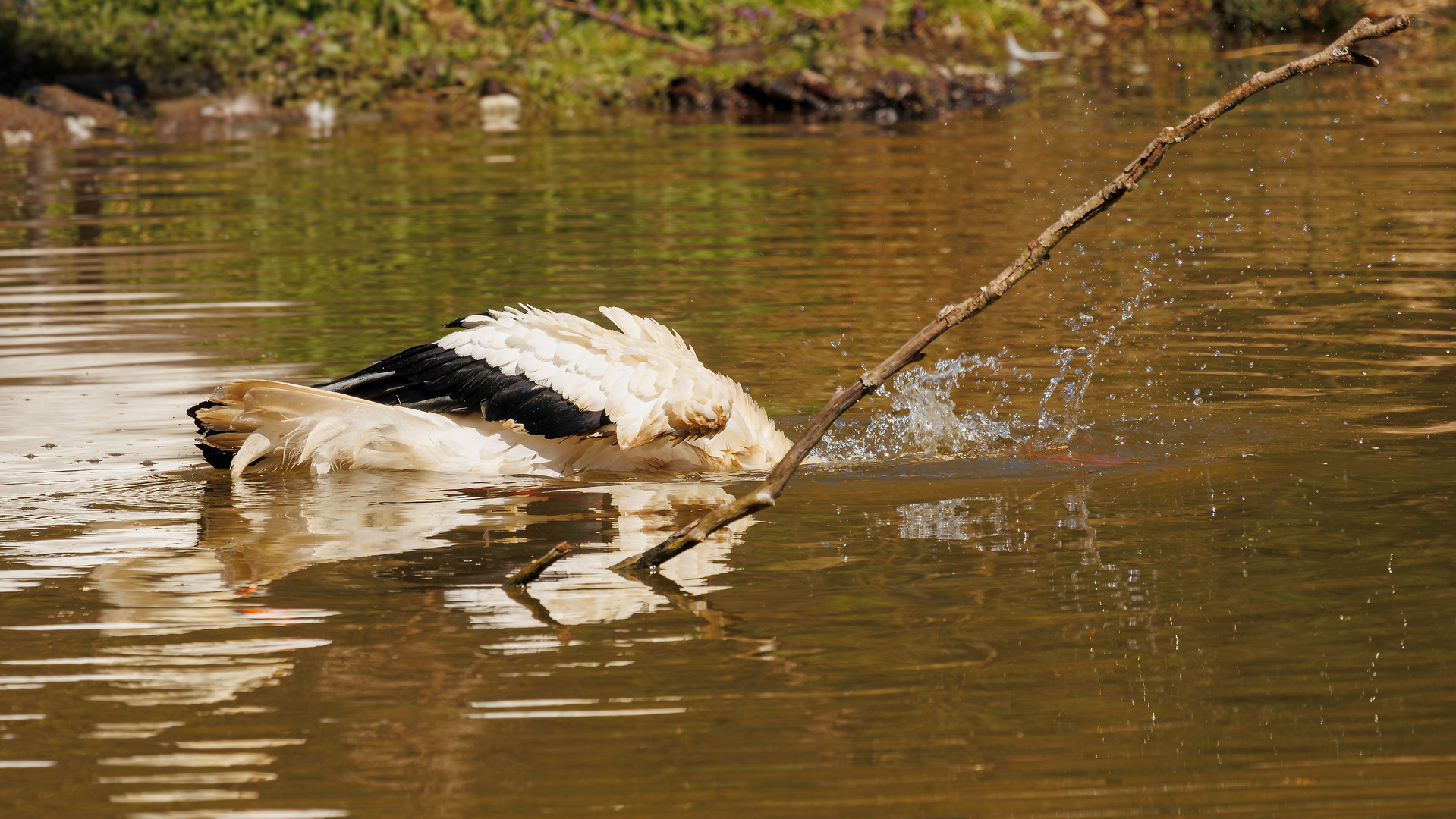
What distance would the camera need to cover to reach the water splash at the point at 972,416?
665 centimetres

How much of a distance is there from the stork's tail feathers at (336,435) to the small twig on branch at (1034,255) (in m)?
1.98

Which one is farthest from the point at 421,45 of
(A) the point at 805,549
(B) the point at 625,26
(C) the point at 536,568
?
(C) the point at 536,568

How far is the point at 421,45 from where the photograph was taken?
22375mm

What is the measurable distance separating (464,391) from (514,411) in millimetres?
240

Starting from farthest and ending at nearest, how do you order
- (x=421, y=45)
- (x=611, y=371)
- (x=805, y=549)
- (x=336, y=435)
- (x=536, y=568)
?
(x=421, y=45) < (x=336, y=435) < (x=611, y=371) < (x=805, y=549) < (x=536, y=568)

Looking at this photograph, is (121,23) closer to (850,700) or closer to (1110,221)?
(1110,221)

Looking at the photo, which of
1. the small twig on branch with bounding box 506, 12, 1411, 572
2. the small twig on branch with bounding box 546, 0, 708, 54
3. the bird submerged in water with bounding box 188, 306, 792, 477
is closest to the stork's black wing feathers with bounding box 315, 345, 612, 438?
the bird submerged in water with bounding box 188, 306, 792, 477

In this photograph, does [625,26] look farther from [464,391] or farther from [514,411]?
[514,411]

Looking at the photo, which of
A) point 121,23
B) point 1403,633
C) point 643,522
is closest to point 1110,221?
point 643,522

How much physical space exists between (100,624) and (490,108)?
17424 millimetres

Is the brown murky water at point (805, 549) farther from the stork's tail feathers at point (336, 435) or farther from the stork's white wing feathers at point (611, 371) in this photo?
the stork's white wing feathers at point (611, 371)

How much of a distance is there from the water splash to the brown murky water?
26mm

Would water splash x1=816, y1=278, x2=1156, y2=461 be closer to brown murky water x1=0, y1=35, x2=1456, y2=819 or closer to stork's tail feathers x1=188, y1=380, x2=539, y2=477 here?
brown murky water x1=0, y1=35, x2=1456, y2=819

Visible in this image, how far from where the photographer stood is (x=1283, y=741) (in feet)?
12.0
